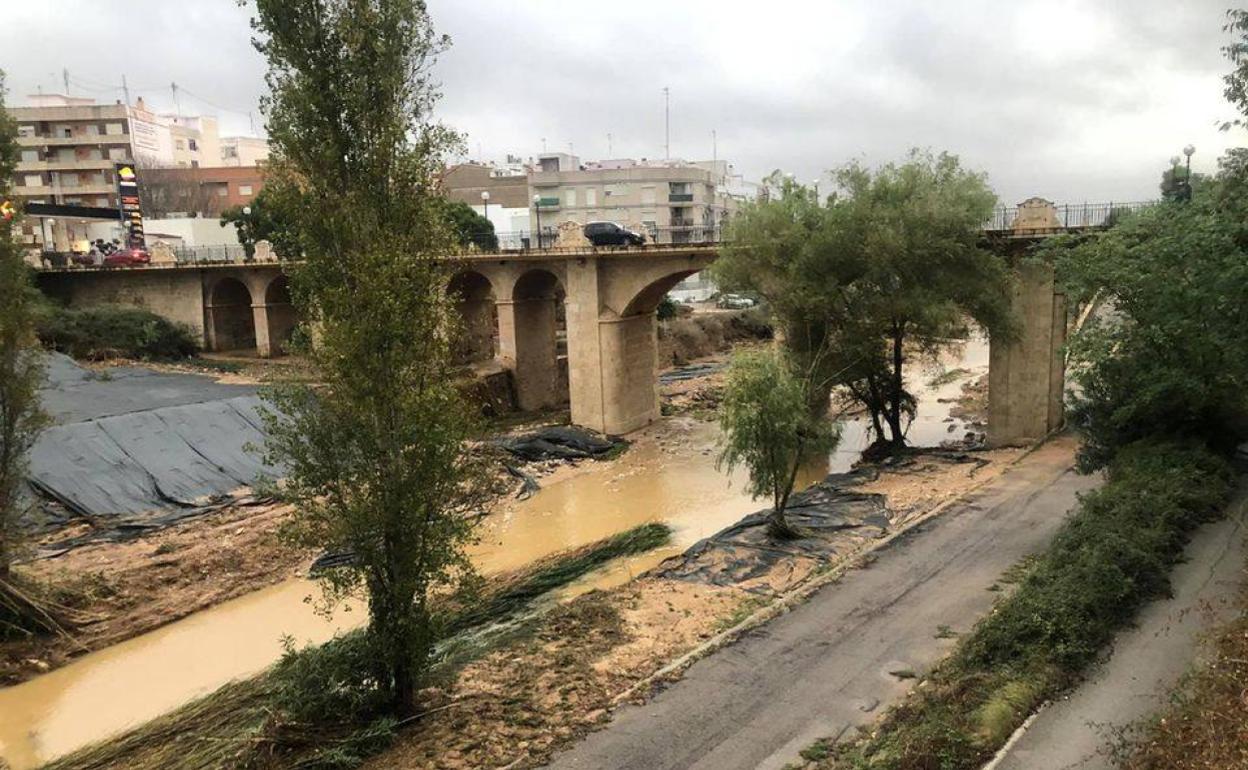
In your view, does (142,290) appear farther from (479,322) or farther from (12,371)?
(12,371)

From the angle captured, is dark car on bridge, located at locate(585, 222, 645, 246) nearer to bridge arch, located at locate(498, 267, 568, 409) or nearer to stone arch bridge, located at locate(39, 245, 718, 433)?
stone arch bridge, located at locate(39, 245, 718, 433)

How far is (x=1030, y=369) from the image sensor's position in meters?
26.2

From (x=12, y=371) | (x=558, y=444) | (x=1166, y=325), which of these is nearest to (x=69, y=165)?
(x=558, y=444)

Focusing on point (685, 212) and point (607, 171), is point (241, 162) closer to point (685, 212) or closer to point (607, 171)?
point (607, 171)

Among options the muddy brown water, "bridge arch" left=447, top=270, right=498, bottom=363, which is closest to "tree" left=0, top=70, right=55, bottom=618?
the muddy brown water

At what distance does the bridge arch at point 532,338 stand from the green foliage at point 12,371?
2312cm

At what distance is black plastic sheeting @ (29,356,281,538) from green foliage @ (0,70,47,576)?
141 inches

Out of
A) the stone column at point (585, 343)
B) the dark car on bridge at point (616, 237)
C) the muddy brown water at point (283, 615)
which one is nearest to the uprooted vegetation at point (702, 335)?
the dark car on bridge at point (616, 237)

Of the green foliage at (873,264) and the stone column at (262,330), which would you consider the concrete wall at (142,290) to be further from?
the green foliage at (873,264)

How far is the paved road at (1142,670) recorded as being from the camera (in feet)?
27.6

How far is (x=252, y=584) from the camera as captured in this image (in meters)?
19.8

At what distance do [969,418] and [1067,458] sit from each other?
1272 cm

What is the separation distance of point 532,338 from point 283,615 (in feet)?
80.0

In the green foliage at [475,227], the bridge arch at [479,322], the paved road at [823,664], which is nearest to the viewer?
the paved road at [823,664]
